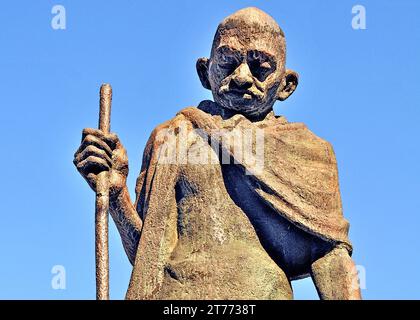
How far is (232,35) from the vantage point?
18.4 m

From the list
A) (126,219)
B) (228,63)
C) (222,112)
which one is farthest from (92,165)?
(228,63)

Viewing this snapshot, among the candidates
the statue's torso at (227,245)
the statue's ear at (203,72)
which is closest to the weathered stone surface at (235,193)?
the statue's torso at (227,245)

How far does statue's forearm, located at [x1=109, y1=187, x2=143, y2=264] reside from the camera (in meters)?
18.4

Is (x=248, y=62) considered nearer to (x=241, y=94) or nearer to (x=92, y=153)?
(x=241, y=94)

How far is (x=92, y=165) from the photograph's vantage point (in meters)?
18.3

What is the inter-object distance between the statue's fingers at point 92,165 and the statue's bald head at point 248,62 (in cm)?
130

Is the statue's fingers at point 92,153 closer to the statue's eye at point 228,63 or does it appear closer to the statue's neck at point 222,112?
the statue's neck at point 222,112

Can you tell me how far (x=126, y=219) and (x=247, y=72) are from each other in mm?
1856

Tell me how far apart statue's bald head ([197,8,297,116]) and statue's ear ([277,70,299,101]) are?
12 cm

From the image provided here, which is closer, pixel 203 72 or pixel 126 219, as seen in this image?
pixel 126 219

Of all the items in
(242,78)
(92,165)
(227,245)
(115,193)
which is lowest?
(227,245)

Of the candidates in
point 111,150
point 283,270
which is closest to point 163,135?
point 111,150

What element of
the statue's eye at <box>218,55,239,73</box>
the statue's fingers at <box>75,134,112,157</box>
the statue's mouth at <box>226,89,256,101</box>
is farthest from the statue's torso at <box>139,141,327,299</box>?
the statue's eye at <box>218,55,239,73</box>

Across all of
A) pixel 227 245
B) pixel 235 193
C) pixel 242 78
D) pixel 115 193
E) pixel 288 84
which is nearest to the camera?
pixel 227 245
